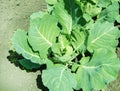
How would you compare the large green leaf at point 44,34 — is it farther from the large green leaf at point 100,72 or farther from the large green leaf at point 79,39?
the large green leaf at point 100,72

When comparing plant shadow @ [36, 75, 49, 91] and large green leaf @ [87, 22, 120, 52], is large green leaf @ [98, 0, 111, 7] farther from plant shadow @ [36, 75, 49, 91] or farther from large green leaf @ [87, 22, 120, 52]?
plant shadow @ [36, 75, 49, 91]

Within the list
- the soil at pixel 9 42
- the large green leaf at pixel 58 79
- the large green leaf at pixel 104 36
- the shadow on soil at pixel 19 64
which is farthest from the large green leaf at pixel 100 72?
the shadow on soil at pixel 19 64

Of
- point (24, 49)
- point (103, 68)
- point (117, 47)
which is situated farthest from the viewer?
point (117, 47)

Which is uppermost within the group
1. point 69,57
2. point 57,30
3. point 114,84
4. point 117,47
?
point 57,30

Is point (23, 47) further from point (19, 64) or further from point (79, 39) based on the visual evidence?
point (79, 39)

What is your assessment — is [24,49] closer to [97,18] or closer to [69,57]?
[69,57]

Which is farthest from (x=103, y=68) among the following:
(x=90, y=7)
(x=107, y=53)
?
(x=90, y=7)

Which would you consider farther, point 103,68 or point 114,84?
point 114,84
